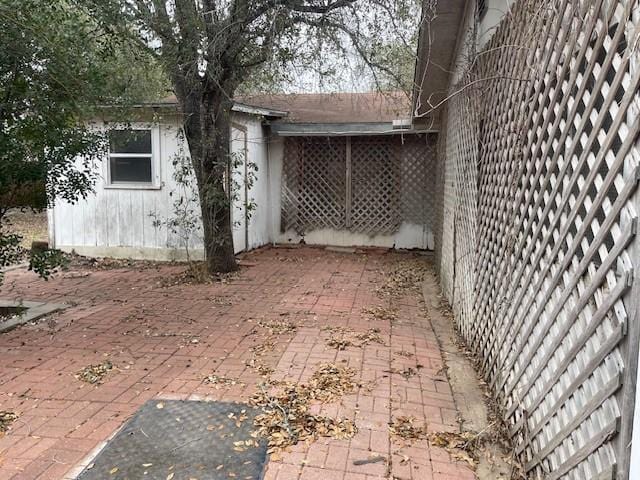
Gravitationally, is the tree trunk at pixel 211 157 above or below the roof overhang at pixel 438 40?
below

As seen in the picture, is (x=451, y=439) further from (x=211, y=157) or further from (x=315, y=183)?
(x=315, y=183)

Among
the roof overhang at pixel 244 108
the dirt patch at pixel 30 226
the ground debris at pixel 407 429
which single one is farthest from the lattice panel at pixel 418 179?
the dirt patch at pixel 30 226

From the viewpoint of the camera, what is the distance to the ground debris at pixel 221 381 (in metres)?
3.68

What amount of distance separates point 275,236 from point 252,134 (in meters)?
2.47

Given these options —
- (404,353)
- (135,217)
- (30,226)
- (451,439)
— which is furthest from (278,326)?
(30,226)

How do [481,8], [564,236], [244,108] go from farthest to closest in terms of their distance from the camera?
1. [244,108]
2. [481,8]
3. [564,236]

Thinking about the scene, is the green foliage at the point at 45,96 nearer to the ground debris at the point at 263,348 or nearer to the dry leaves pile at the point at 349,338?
the ground debris at the point at 263,348

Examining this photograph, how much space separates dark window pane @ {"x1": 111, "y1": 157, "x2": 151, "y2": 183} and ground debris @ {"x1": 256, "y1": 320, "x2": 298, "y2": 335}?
207 inches

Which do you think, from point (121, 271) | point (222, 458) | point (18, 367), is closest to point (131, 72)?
point (121, 271)

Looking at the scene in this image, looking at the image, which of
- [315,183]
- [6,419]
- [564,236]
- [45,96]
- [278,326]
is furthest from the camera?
[315,183]

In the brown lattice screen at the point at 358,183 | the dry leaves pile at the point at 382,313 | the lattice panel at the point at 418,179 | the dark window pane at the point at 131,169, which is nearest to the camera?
the dry leaves pile at the point at 382,313

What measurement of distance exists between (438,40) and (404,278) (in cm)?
374

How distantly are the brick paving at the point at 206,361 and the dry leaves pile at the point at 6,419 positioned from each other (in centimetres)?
5

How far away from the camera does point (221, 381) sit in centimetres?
375
